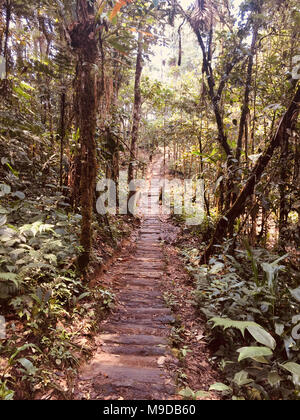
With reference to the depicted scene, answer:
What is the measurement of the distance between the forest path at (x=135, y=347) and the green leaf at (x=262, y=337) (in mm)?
951

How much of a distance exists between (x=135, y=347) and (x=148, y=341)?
20 centimetres

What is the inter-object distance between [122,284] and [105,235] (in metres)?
1.63

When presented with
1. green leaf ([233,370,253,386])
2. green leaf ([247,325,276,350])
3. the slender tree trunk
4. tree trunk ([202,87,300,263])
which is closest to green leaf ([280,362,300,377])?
green leaf ([247,325,276,350])

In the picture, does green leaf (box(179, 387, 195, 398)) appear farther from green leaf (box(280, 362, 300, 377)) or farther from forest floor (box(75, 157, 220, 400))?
green leaf (box(280, 362, 300, 377))

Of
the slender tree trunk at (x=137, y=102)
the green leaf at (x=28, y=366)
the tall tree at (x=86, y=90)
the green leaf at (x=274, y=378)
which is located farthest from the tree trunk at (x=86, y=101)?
the slender tree trunk at (x=137, y=102)

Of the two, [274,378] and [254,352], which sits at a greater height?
[254,352]

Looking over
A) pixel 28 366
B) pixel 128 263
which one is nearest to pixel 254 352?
pixel 28 366

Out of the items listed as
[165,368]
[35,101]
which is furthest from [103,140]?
[165,368]

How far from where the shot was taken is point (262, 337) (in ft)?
7.71

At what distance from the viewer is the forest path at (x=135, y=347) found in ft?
7.99

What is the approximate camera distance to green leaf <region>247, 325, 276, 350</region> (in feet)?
7.45

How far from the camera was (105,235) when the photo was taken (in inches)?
245

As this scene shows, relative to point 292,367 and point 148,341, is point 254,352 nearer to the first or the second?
point 292,367

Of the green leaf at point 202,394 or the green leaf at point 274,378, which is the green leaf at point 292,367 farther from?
the green leaf at point 202,394
